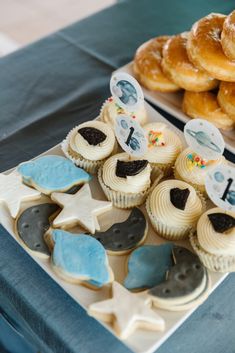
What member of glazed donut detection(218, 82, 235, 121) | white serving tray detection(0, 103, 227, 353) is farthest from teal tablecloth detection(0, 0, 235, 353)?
glazed donut detection(218, 82, 235, 121)

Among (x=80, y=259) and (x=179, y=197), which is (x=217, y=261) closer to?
(x=179, y=197)

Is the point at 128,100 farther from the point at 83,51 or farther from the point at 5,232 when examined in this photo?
the point at 83,51

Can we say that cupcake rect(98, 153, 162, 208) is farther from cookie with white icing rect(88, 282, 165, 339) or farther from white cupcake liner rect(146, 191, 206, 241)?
cookie with white icing rect(88, 282, 165, 339)

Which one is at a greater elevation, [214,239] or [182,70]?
[182,70]

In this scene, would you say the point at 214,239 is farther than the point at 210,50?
No

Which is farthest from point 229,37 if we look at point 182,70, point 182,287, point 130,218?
point 182,287

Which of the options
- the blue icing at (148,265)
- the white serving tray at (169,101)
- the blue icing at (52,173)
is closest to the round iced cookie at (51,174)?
the blue icing at (52,173)

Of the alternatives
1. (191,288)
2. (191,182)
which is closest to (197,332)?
(191,288)
